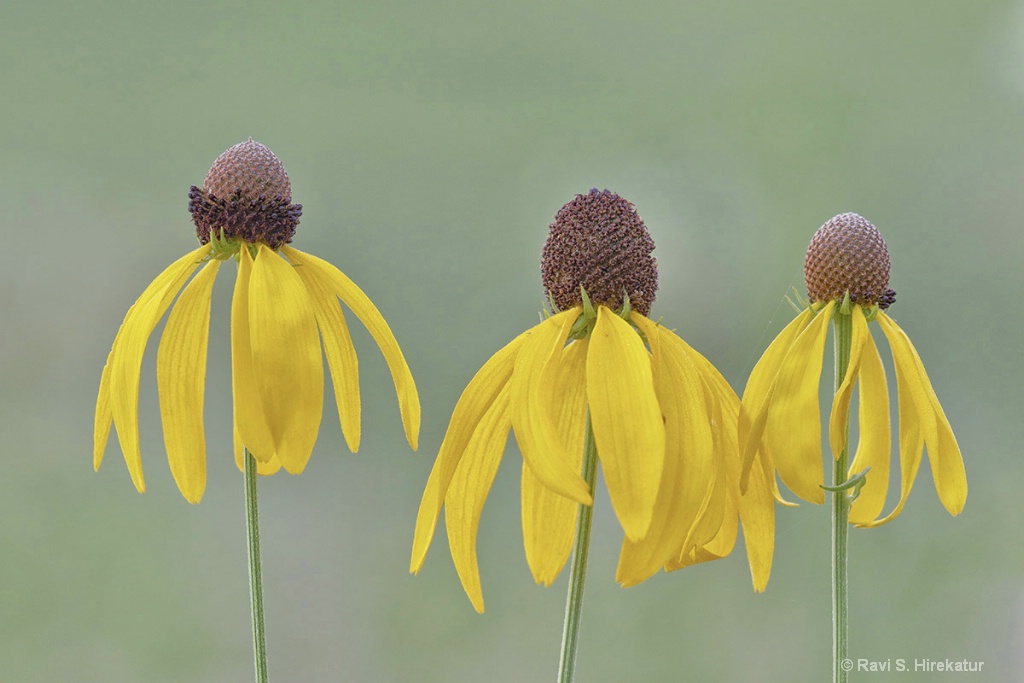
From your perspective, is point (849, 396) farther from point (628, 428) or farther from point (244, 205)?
point (244, 205)

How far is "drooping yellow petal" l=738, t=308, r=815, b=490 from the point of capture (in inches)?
15.1

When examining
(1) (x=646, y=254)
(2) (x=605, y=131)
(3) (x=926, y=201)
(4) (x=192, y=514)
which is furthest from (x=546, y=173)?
(1) (x=646, y=254)

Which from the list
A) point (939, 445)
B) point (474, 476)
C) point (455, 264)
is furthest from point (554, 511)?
point (455, 264)

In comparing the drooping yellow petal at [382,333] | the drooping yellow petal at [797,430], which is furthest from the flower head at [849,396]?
the drooping yellow petal at [382,333]

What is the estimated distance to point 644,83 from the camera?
1.31 meters

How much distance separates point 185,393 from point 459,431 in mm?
95

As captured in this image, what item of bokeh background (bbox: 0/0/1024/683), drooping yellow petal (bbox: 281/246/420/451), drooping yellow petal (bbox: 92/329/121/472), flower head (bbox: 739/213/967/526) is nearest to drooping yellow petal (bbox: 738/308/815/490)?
flower head (bbox: 739/213/967/526)

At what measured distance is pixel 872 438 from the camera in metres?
0.44

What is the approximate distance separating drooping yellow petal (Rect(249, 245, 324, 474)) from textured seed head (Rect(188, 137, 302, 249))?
4 centimetres

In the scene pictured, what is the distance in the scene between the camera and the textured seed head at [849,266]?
432 millimetres

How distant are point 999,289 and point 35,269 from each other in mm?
1003

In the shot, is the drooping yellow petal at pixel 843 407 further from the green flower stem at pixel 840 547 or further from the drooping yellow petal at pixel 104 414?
the drooping yellow petal at pixel 104 414

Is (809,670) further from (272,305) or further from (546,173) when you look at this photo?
(272,305)

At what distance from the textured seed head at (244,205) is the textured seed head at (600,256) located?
0.10 metres
